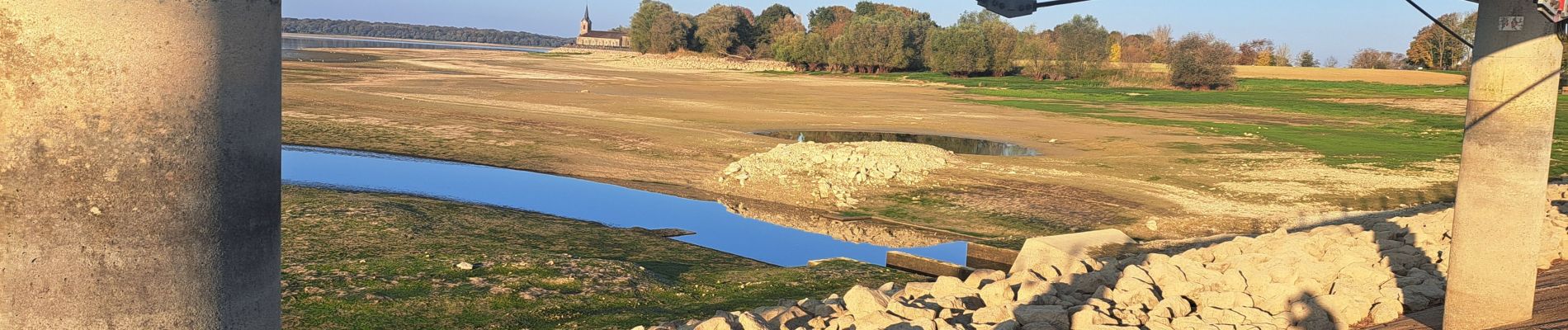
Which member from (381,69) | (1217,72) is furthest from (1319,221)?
(381,69)

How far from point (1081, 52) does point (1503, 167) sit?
69263 millimetres

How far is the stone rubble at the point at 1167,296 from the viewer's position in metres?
7.74

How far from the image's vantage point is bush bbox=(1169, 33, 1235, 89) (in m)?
62.1

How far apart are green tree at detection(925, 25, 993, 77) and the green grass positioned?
14.3 ft

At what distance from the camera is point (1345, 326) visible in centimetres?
801

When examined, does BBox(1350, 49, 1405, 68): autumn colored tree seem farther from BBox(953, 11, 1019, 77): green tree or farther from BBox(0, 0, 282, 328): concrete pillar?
BBox(0, 0, 282, 328): concrete pillar

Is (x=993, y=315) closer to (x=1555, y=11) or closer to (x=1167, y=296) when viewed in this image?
(x=1167, y=296)

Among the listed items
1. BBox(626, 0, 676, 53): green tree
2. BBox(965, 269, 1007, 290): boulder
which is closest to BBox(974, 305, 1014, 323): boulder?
BBox(965, 269, 1007, 290): boulder

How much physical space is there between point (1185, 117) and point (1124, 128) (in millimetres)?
6637

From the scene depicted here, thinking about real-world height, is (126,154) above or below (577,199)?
above

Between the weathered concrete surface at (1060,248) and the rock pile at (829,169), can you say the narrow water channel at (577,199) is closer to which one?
the rock pile at (829,169)

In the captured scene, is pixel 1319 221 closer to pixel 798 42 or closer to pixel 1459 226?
pixel 1459 226

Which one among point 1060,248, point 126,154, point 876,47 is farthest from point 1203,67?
point 126,154

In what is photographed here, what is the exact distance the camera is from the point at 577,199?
60.4 ft
